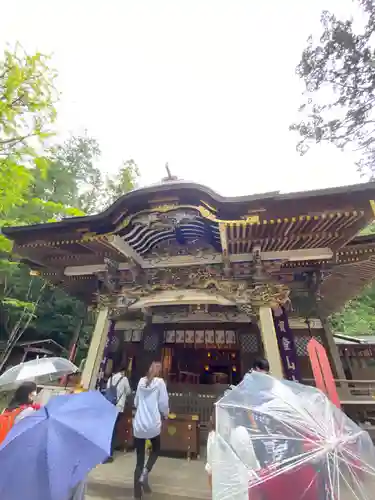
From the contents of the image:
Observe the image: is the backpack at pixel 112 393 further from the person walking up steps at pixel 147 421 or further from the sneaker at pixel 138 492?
the sneaker at pixel 138 492

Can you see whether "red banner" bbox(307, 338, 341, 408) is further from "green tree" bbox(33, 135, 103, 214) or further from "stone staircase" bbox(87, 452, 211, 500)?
Answer: "green tree" bbox(33, 135, 103, 214)

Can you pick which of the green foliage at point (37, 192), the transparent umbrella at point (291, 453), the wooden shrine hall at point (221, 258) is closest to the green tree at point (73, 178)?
the green foliage at point (37, 192)

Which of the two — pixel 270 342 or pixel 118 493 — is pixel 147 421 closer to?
pixel 118 493

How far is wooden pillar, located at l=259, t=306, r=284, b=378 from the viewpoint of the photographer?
5.24 meters

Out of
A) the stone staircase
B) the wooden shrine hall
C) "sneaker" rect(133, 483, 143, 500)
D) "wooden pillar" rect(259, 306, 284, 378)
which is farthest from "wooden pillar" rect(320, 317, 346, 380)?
"sneaker" rect(133, 483, 143, 500)

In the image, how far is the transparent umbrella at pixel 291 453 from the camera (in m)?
1.72

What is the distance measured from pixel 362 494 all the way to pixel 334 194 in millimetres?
3827

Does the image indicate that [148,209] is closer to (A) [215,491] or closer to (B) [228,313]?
(A) [215,491]

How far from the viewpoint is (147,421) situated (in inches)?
153

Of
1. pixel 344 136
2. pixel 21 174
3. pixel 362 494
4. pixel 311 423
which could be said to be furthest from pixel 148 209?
pixel 344 136

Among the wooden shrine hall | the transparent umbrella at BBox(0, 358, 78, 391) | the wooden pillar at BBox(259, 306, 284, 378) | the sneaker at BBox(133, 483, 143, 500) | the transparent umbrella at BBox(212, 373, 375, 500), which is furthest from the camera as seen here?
the wooden pillar at BBox(259, 306, 284, 378)

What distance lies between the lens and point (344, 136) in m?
10.7

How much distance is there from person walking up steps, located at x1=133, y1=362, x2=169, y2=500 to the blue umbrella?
6.21 feet

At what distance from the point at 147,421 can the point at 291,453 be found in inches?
104
